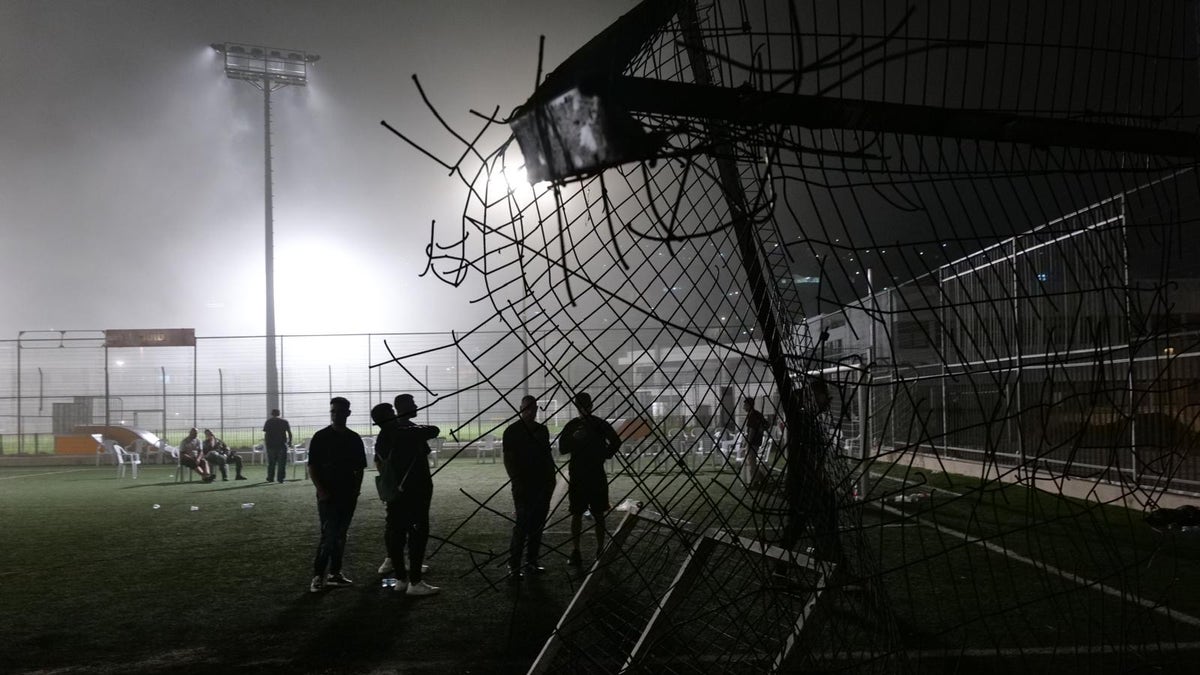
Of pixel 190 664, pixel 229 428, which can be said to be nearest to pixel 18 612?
pixel 190 664

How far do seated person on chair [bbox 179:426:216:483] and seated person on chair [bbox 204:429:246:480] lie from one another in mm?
159

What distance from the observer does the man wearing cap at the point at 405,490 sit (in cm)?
661

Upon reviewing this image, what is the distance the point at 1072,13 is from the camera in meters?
2.55

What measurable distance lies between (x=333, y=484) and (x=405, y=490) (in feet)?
2.41

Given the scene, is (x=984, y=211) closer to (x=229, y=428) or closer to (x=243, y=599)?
(x=243, y=599)

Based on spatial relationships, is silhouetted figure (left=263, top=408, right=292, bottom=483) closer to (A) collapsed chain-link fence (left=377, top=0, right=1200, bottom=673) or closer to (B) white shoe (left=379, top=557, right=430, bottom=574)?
(B) white shoe (left=379, top=557, right=430, bottom=574)

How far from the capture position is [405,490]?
259 inches

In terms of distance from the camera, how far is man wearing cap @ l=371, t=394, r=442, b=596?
6.61 metres

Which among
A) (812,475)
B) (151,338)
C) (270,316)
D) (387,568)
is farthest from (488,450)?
(812,475)

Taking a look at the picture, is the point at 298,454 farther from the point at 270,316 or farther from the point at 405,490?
the point at 405,490

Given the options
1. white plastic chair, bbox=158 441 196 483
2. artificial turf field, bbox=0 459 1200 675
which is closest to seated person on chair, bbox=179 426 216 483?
white plastic chair, bbox=158 441 196 483

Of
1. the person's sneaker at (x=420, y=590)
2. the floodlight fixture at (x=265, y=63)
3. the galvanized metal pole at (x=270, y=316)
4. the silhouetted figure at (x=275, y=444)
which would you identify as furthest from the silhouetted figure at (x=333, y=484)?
the floodlight fixture at (x=265, y=63)

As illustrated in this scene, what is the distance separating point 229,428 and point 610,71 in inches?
1084

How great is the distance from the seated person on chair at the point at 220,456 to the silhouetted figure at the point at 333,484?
1220 centimetres
